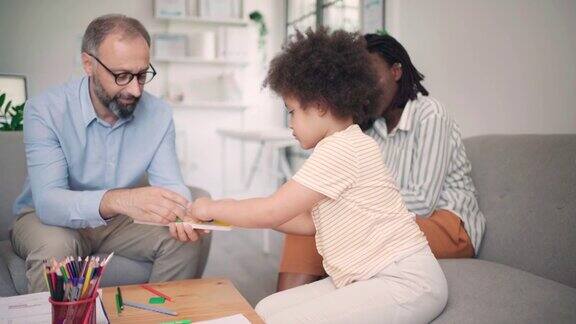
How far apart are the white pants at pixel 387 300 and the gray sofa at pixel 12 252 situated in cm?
71

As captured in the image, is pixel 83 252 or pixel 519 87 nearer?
pixel 83 252

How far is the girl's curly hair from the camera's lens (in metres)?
1.26

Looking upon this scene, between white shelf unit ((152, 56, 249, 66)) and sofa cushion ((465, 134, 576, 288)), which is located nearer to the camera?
sofa cushion ((465, 134, 576, 288))

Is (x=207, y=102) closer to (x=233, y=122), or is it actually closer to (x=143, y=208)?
(x=233, y=122)

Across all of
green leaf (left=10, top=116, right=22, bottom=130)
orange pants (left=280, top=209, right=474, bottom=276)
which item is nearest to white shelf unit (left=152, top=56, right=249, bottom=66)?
green leaf (left=10, top=116, right=22, bottom=130)

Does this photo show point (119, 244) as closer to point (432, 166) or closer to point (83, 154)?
point (83, 154)

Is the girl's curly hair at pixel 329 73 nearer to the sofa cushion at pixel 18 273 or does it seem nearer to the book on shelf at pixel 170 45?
the sofa cushion at pixel 18 273

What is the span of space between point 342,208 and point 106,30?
106 centimetres

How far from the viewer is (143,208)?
1.46m

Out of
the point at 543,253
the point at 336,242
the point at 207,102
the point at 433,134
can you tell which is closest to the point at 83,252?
the point at 336,242

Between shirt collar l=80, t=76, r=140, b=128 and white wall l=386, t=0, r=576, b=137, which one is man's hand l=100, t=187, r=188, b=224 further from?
white wall l=386, t=0, r=576, b=137

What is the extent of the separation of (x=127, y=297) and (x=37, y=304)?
8.0 inches

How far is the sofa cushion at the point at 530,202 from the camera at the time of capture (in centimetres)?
149

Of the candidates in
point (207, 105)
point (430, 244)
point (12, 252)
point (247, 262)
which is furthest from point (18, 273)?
point (207, 105)
